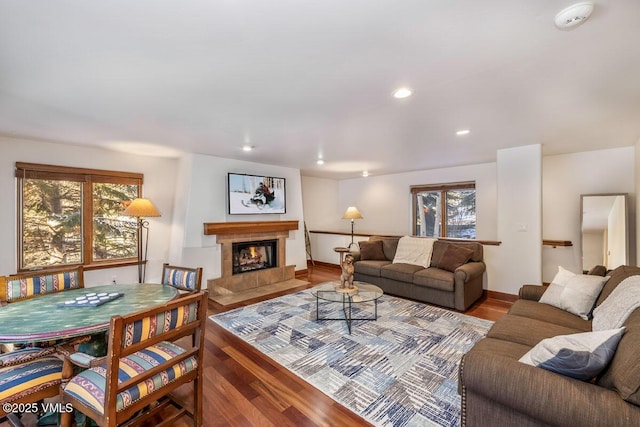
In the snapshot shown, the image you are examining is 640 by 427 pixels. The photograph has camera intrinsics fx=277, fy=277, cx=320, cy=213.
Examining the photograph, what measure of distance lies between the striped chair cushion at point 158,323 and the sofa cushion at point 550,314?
2.60 meters

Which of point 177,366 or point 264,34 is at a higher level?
point 264,34

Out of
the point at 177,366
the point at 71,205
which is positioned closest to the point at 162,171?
the point at 71,205

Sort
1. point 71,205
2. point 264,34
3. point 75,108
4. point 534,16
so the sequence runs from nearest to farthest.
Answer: point 534,16, point 264,34, point 75,108, point 71,205

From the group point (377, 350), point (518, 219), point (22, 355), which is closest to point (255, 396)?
point (377, 350)

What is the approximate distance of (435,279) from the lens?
12.7 ft

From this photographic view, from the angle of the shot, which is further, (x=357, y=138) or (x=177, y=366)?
(x=357, y=138)

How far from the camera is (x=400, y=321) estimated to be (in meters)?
3.38

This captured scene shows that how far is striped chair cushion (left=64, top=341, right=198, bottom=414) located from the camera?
1357 mm

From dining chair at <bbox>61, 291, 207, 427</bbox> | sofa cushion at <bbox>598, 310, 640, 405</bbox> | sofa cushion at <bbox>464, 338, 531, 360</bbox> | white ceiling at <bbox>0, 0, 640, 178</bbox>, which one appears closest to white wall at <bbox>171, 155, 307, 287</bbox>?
white ceiling at <bbox>0, 0, 640, 178</bbox>

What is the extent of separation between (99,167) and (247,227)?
7.63ft

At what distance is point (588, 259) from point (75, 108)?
22.2 ft

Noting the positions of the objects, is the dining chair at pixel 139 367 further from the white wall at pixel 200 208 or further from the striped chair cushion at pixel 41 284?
the white wall at pixel 200 208

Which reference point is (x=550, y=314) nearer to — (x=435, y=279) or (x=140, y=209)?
(x=435, y=279)

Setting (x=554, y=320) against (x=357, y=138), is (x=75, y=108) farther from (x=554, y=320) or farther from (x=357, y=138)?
(x=554, y=320)
